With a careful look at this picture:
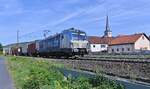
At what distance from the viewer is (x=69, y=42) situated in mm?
45125

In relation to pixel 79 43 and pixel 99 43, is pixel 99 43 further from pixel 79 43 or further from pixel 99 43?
pixel 79 43

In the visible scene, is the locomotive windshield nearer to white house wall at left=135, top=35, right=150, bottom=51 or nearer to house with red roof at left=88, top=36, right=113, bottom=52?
white house wall at left=135, top=35, right=150, bottom=51

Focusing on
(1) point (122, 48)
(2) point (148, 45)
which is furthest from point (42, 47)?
(2) point (148, 45)

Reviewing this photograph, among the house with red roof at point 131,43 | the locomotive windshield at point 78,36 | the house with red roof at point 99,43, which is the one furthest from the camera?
the house with red roof at point 99,43

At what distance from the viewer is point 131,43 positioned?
10562cm

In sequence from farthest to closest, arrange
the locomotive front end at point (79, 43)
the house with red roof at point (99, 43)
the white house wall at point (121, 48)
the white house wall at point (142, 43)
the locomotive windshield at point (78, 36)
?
the house with red roof at point (99, 43) → the white house wall at point (142, 43) → the white house wall at point (121, 48) → the locomotive windshield at point (78, 36) → the locomotive front end at point (79, 43)

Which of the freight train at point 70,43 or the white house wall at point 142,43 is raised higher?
the white house wall at point 142,43

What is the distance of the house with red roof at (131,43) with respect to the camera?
346 ft

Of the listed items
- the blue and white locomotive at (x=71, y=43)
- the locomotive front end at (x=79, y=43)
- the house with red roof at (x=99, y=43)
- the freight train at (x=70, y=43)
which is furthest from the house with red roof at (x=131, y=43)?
the locomotive front end at (x=79, y=43)

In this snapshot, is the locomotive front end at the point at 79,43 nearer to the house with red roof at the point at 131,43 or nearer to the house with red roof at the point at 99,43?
the house with red roof at the point at 131,43

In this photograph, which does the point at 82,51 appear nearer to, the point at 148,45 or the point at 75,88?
the point at 75,88

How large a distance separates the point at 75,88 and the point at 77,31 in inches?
1390

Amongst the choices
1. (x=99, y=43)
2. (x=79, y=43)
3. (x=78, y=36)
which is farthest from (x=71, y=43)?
(x=99, y=43)

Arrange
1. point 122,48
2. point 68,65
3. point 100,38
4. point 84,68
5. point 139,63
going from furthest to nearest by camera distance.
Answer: point 100,38, point 122,48, point 68,65, point 84,68, point 139,63
